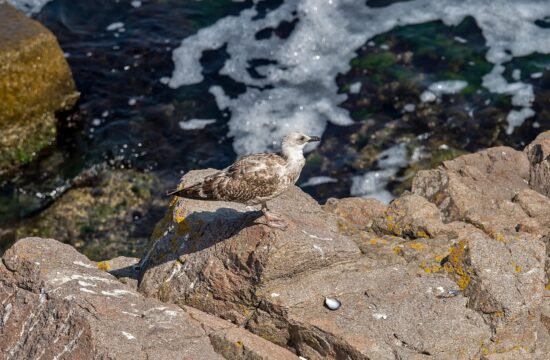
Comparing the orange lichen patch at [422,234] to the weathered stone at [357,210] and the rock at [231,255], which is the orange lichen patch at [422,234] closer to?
the weathered stone at [357,210]

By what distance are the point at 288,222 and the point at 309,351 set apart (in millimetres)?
1568

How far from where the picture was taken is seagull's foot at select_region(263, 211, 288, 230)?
8541mm

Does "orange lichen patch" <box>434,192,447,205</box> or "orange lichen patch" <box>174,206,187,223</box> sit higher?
"orange lichen patch" <box>174,206,187,223</box>

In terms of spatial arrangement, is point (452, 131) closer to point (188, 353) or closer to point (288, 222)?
point (288, 222)

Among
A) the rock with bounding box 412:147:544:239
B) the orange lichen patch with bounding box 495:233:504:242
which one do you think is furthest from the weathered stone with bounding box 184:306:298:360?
the rock with bounding box 412:147:544:239

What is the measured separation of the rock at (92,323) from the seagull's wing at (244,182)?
1.38 m

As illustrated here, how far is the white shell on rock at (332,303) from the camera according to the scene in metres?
8.09

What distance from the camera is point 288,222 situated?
8773 millimetres

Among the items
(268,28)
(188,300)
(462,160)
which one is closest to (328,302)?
(188,300)

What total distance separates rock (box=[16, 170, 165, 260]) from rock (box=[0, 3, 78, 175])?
182 cm

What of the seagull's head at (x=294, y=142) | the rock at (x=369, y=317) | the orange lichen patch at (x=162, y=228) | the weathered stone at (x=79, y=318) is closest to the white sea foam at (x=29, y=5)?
the orange lichen patch at (x=162, y=228)

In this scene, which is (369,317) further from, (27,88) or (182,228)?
(27,88)

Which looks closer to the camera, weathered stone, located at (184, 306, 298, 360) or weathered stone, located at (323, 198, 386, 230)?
weathered stone, located at (184, 306, 298, 360)

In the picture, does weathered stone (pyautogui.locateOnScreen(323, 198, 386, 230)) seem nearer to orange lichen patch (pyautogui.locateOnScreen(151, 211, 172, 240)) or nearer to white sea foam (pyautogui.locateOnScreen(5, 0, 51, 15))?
orange lichen patch (pyautogui.locateOnScreen(151, 211, 172, 240))
